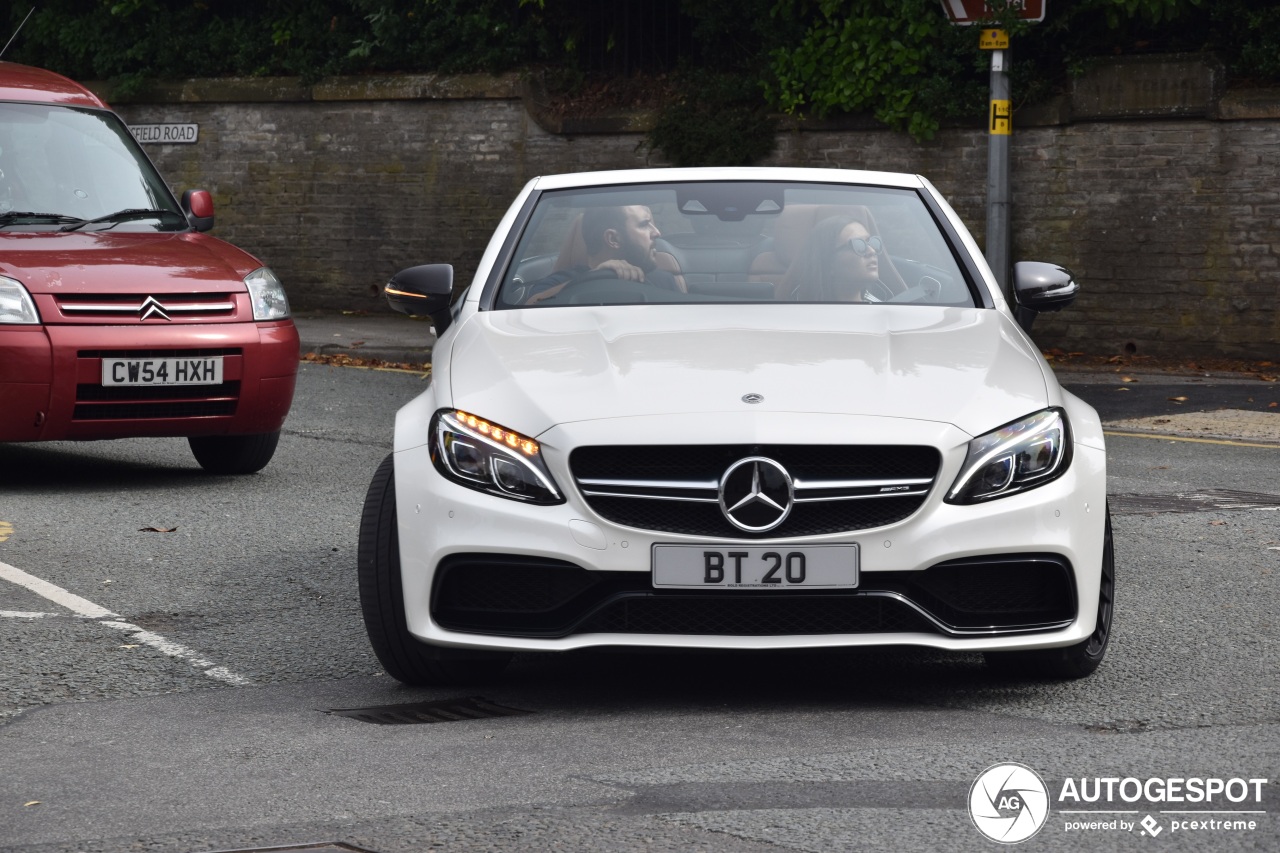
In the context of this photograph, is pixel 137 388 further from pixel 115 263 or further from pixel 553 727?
pixel 553 727

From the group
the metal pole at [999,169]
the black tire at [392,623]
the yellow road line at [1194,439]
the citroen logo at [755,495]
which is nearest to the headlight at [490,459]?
the black tire at [392,623]

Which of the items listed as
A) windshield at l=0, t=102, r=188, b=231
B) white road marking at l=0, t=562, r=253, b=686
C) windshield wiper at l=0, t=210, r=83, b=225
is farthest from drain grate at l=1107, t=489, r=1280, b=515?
windshield wiper at l=0, t=210, r=83, b=225

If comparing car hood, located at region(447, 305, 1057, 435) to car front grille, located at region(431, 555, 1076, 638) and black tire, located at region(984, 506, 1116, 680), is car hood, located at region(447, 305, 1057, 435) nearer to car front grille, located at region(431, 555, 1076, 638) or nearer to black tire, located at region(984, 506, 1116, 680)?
car front grille, located at region(431, 555, 1076, 638)

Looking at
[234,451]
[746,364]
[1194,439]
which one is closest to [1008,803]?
[746,364]

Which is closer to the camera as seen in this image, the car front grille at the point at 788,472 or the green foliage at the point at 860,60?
the car front grille at the point at 788,472

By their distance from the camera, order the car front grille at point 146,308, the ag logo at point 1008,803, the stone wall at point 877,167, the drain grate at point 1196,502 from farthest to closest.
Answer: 1. the stone wall at point 877,167
2. the drain grate at point 1196,502
3. the car front grille at point 146,308
4. the ag logo at point 1008,803

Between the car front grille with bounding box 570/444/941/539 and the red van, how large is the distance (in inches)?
186

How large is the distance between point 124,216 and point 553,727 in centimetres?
592

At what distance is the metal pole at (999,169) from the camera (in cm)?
1603

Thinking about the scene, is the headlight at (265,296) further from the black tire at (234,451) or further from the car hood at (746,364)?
the car hood at (746,364)

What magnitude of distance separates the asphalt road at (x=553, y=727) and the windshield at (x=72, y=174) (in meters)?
2.45

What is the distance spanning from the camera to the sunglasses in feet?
20.1

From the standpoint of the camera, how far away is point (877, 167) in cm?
1753

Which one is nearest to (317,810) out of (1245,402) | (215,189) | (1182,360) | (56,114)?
(56,114)
